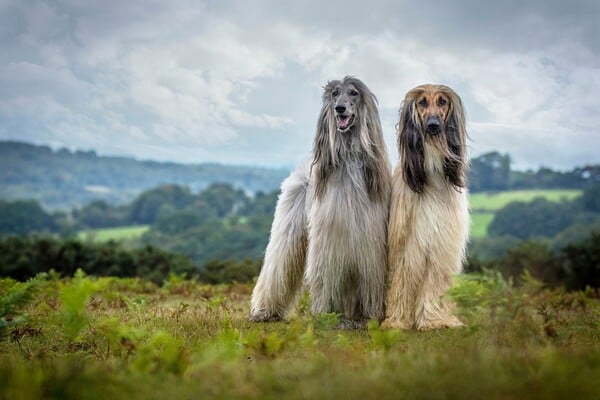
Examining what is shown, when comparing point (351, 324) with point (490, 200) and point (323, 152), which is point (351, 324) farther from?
point (490, 200)

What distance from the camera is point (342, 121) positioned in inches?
265

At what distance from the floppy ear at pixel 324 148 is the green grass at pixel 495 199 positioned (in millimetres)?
44315

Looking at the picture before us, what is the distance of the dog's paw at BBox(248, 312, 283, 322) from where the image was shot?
7781 mm

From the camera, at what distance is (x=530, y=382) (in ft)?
10.6

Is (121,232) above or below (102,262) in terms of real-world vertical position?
below

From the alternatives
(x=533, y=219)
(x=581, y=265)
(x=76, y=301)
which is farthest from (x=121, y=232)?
(x=76, y=301)

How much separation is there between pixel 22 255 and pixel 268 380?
15130 mm

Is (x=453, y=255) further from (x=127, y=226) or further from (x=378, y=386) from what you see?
(x=127, y=226)

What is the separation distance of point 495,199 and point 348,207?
5026 centimetres

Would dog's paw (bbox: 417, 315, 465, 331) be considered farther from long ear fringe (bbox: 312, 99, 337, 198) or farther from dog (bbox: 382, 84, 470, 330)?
long ear fringe (bbox: 312, 99, 337, 198)

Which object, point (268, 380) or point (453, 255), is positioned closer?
point (268, 380)

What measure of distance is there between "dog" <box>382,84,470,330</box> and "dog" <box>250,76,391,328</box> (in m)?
0.17

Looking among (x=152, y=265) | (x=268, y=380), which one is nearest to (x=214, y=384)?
(x=268, y=380)

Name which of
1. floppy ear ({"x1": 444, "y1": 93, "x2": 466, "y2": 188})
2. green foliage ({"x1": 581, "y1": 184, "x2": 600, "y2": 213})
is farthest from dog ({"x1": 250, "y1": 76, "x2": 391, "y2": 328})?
green foliage ({"x1": 581, "y1": 184, "x2": 600, "y2": 213})
